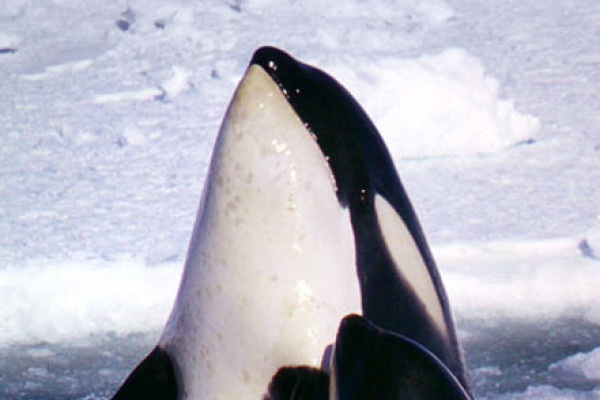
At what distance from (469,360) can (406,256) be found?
4.82ft

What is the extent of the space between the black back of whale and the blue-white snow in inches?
47.1

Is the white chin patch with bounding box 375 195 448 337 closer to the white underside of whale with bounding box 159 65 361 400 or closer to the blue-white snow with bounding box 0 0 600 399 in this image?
the white underside of whale with bounding box 159 65 361 400

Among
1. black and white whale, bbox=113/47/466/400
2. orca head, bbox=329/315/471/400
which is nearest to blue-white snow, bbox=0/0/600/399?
black and white whale, bbox=113/47/466/400

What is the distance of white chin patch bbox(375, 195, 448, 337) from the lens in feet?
5.46

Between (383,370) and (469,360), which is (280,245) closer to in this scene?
(383,370)

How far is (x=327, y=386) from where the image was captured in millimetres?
1548

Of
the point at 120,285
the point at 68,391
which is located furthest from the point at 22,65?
the point at 68,391

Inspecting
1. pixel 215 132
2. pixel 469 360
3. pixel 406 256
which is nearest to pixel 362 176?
pixel 406 256

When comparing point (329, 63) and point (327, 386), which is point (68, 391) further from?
point (329, 63)

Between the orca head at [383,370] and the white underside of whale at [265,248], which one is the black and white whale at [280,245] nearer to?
the white underside of whale at [265,248]

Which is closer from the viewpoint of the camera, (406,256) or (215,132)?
(406,256)

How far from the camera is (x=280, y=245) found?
1.53 metres

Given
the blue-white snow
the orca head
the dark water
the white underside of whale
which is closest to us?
the orca head

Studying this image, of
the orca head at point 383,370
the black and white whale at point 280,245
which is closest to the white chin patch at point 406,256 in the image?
the black and white whale at point 280,245
